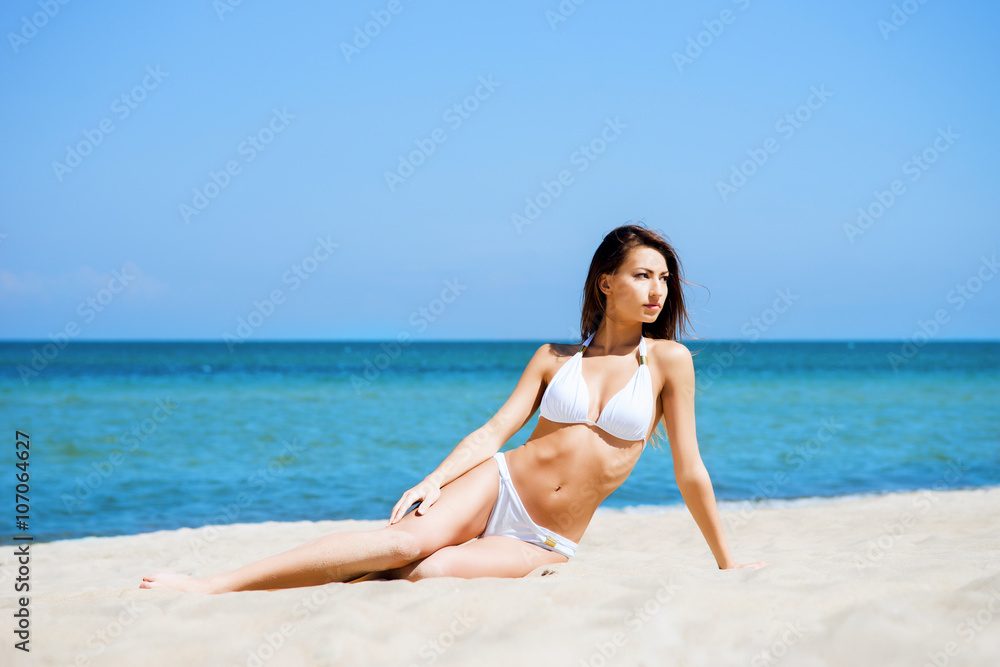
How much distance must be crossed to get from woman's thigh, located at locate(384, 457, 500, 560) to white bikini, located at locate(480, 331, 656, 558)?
0.05 meters

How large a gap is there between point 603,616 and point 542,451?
116 cm

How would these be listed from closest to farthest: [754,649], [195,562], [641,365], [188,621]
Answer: [754,649] → [188,621] → [641,365] → [195,562]

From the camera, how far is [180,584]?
332 centimetres

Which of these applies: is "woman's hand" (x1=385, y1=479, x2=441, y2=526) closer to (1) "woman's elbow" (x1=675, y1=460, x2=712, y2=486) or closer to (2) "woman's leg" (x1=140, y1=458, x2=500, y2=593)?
(2) "woman's leg" (x1=140, y1=458, x2=500, y2=593)

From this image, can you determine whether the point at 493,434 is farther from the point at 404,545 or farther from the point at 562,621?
the point at 562,621

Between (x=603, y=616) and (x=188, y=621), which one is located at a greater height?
(x=603, y=616)

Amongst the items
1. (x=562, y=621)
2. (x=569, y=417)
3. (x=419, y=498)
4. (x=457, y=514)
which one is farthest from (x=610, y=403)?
(x=562, y=621)

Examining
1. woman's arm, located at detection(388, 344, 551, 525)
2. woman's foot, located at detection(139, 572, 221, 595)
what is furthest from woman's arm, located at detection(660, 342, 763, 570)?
woman's foot, located at detection(139, 572, 221, 595)

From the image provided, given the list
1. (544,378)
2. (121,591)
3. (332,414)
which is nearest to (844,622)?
(544,378)

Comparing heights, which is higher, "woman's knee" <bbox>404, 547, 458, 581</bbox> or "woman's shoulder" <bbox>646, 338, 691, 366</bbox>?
"woman's shoulder" <bbox>646, 338, 691, 366</bbox>

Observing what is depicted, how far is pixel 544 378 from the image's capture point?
156 inches

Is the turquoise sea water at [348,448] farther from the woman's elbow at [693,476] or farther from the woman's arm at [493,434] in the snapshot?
the woman's elbow at [693,476]

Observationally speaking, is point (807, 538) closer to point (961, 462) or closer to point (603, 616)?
point (603, 616)

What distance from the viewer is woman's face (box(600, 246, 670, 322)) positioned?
149 inches
